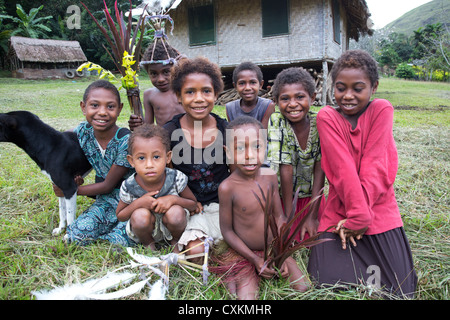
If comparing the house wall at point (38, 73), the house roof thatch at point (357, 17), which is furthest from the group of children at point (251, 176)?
the house wall at point (38, 73)

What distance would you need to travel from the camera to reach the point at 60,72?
2180 centimetres

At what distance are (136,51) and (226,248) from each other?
197 cm

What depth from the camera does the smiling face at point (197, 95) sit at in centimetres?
226

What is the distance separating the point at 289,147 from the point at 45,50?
24.0m

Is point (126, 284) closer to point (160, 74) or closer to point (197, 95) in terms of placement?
point (197, 95)

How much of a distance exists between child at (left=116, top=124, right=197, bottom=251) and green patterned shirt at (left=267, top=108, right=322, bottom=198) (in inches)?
29.7

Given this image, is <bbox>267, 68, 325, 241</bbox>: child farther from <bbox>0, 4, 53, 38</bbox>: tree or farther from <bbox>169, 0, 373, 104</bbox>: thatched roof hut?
<bbox>0, 4, 53, 38</bbox>: tree

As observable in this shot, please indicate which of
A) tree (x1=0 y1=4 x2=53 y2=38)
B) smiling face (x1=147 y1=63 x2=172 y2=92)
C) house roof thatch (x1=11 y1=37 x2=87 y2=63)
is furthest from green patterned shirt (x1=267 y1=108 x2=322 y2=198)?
tree (x1=0 y1=4 x2=53 y2=38)

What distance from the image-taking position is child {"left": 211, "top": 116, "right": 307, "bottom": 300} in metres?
1.95

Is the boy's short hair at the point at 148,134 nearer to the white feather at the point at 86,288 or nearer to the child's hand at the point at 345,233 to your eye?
the white feather at the point at 86,288

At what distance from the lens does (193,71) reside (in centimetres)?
232

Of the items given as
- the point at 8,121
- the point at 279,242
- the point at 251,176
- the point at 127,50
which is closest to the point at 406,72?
the point at 127,50

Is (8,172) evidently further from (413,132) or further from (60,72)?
(60,72)
